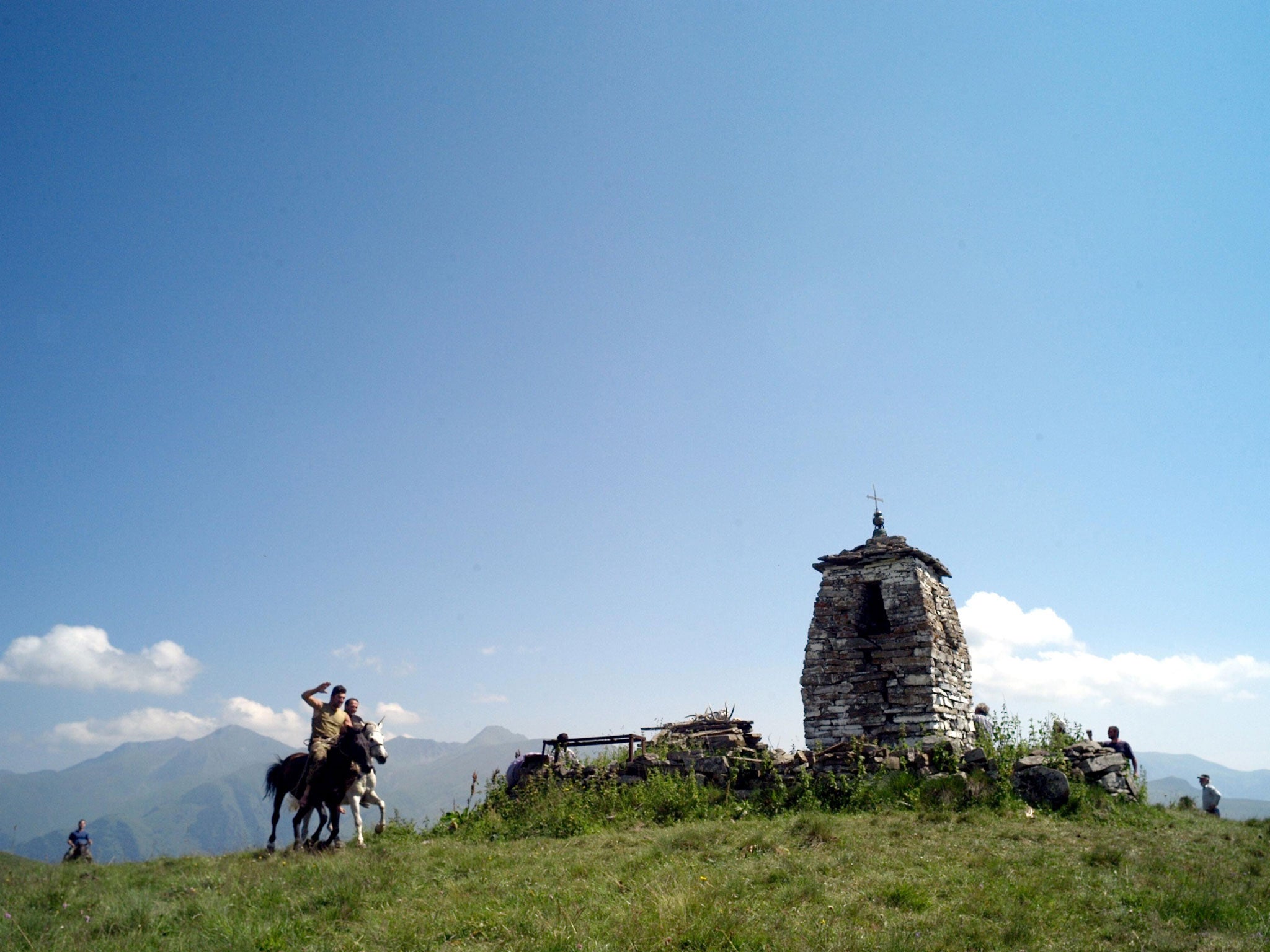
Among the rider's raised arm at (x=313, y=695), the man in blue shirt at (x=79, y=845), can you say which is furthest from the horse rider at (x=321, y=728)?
the man in blue shirt at (x=79, y=845)

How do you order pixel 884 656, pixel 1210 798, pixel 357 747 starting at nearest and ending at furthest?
pixel 357 747
pixel 884 656
pixel 1210 798

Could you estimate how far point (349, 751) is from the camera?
443 inches

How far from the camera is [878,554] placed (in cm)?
1569

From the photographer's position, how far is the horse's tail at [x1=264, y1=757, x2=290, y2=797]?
12562 millimetres

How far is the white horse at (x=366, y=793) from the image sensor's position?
1139 centimetres

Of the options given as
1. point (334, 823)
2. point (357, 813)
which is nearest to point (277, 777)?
point (334, 823)

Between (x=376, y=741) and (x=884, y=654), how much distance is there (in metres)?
10.2

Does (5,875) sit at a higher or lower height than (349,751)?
lower

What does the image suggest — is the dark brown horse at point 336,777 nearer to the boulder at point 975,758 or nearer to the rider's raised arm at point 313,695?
the rider's raised arm at point 313,695

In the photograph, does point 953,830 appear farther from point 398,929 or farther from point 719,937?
point 398,929

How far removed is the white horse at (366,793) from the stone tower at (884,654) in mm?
8637

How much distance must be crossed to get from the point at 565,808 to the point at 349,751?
384 centimetres

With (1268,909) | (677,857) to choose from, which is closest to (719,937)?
(677,857)

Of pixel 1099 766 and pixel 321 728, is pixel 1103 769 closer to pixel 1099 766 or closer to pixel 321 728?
pixel 1099 766
